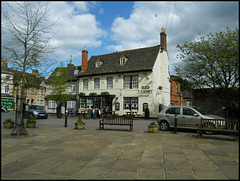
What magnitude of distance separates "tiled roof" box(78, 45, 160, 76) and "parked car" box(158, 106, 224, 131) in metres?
13.3

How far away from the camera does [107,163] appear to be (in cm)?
522

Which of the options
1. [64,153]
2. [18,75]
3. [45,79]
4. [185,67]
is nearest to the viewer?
[64,153]

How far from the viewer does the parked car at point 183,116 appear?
35.5ft

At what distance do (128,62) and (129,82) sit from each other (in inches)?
127

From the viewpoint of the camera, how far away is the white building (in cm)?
2502

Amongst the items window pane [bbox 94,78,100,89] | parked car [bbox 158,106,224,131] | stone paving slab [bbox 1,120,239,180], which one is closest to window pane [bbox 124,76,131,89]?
window pane [bbox 94,78,100,89]

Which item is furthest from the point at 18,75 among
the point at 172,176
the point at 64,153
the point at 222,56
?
the point at 222,56

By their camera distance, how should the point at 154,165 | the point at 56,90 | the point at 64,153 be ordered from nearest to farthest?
the point at 154,165
the point at 64,153
the point at 56,90

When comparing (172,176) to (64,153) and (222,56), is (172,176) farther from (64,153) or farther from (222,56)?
(222,56)

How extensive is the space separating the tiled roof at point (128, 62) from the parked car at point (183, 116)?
43.5 ft

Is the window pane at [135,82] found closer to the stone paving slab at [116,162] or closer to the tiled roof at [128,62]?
the tiled roof at [128,62]

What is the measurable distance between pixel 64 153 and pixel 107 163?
177 cm

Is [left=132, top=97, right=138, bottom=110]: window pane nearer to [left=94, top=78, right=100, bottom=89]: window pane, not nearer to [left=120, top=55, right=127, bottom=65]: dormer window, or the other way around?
[left=120, top=55, right=127, bottom=65]: dormer window

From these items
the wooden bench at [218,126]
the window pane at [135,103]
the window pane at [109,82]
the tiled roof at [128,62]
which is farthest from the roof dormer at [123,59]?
the wooden bench at [218,126]
